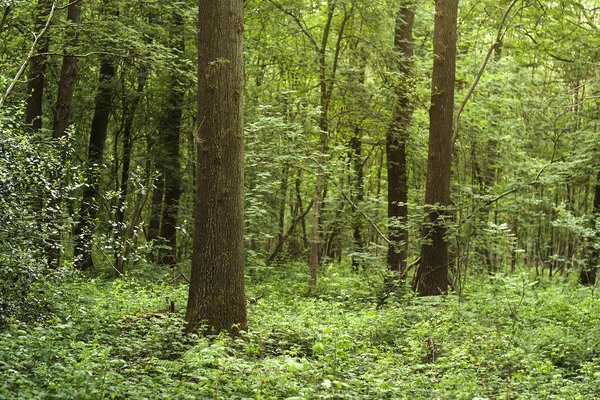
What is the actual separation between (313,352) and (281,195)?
55.2 ft

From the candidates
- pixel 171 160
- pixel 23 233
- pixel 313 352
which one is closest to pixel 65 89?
pixel 171 160

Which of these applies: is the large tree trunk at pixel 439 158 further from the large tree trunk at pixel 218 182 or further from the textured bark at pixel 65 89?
the textured bark at pixel 65 89

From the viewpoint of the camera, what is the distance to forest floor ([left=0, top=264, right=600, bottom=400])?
16.8 ft

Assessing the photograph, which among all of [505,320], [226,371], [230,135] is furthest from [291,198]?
[226,371]

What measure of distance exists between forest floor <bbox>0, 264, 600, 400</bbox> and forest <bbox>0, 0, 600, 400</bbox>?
0.04 metres

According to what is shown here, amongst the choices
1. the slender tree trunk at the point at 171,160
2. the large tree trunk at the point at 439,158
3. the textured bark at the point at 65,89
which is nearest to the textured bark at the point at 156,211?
the slender tree trunk at the point at 171,160

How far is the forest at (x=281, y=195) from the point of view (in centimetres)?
628

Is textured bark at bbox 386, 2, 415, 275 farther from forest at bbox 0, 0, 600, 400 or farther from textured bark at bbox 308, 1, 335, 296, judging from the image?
textured bark at bbox 308, 1, 335, 296

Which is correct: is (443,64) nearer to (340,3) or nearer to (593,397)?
(340,3)

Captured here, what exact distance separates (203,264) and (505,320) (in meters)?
5.88

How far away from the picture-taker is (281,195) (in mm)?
23781

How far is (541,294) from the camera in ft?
48.8

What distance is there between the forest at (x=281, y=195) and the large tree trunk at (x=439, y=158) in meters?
0.05

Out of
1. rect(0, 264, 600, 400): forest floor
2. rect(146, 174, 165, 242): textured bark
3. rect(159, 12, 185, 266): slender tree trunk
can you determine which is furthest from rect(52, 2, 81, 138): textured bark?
rect(0, 264, 600, 400): forest floor
